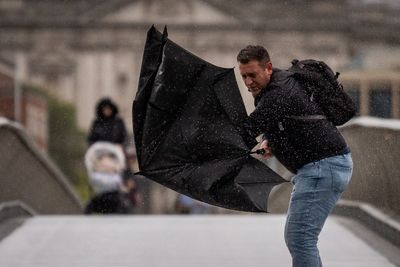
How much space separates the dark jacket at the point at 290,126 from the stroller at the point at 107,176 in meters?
7.32

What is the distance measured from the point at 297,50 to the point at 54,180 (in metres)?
66.0

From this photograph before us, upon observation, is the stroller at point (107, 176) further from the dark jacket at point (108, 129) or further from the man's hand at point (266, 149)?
the man's hand at point (266, 149)

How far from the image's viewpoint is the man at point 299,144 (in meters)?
4.69

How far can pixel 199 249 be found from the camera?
802cm

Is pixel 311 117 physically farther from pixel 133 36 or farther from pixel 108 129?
pixel 133 36

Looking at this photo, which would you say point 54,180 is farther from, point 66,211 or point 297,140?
point 297,140

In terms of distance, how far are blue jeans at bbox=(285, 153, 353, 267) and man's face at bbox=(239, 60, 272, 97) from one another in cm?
41

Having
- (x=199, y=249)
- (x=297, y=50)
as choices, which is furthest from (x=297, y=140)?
(x=297, y=50)

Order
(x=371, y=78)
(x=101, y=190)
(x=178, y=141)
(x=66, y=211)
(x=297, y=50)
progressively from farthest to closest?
1. (x=297, y=50)
2. (x=371, y=78)
3. (x=66, y=211)
4. (x=101, y=190)
5. (x=178, y=141)

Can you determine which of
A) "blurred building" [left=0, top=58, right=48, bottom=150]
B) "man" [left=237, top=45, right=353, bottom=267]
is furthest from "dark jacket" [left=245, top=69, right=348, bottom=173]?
"blurred building" [left=0, top=58, right=48, bottom=150]

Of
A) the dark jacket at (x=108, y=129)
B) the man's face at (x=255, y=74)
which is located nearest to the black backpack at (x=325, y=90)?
the man's face at (x=255, y=74)

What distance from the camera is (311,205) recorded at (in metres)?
4.79

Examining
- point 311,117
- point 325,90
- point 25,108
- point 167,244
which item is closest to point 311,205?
point 311,117

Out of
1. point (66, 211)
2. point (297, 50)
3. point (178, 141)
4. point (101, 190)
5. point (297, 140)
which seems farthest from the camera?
point (297, 50)
